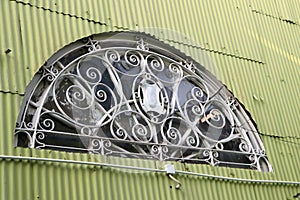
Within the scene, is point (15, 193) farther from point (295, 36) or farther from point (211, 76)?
point (295, 36)

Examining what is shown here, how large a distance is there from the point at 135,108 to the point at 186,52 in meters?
1.48

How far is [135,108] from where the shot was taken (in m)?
6.56

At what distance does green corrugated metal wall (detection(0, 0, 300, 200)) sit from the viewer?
534cm

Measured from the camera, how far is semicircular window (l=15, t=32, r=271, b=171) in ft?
19.3

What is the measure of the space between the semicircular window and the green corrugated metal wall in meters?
0.18

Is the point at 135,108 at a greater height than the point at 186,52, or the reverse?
the point at 186,52

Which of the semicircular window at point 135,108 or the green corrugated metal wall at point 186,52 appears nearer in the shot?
the green corrugated metal wall at point 186,52

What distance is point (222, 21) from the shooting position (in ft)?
26.9

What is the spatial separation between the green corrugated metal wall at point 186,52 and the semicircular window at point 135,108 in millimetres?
180

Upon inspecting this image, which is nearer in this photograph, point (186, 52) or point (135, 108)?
point (135, 108)

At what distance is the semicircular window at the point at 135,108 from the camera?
231 inches

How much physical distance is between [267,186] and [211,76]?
1.96 m

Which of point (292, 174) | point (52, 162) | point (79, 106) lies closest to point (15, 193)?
point (52, 162)

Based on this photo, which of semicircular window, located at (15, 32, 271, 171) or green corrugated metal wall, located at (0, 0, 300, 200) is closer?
green corrugated metal wall, located at (0, 0, 300, 200)
